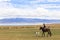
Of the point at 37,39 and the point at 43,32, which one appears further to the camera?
the point at 43,32

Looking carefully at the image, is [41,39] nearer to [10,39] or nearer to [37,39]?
[37,39]

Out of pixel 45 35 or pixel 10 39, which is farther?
pixel 45 35

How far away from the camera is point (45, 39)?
31391mm

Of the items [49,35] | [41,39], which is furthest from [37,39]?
[49,35]

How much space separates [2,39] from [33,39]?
2857mm

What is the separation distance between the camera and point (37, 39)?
103ft

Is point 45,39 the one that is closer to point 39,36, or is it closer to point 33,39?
point 33,39

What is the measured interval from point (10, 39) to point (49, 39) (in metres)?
3.39

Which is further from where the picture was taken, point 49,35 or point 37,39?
point 49,35

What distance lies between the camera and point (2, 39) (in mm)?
31984

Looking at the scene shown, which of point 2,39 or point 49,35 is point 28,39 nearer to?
point 2,39

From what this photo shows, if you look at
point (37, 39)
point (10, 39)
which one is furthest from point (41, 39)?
point (10, 39)

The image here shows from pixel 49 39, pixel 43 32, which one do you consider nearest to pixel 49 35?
pixel 43 32

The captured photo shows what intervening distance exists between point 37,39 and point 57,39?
5.71ft
